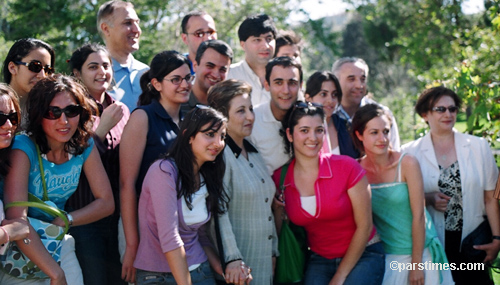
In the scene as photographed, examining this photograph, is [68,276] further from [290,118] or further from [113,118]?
[290,118]

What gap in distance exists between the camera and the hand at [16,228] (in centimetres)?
306

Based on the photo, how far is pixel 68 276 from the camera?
3.46 metres

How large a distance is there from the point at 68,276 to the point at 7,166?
80cm

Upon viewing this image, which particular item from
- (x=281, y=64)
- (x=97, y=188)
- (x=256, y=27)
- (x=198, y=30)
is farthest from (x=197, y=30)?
(x=97, y=188)

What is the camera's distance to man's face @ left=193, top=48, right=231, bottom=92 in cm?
505

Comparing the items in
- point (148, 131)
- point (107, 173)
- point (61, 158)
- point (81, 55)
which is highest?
point (81, 55)

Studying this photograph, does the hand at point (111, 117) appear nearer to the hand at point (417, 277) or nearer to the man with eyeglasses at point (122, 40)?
the man with eyeglasses at point (122, 40)

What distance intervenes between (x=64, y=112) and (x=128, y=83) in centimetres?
170

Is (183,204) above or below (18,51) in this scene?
below

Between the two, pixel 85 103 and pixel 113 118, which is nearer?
pixel 85 103

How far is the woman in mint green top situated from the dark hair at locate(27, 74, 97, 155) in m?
2.35

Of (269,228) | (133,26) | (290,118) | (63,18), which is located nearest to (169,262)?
(269,228)

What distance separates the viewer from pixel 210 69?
5.05 meters

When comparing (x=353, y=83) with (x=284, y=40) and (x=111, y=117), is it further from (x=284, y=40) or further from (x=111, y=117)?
(x=111, y=117)
